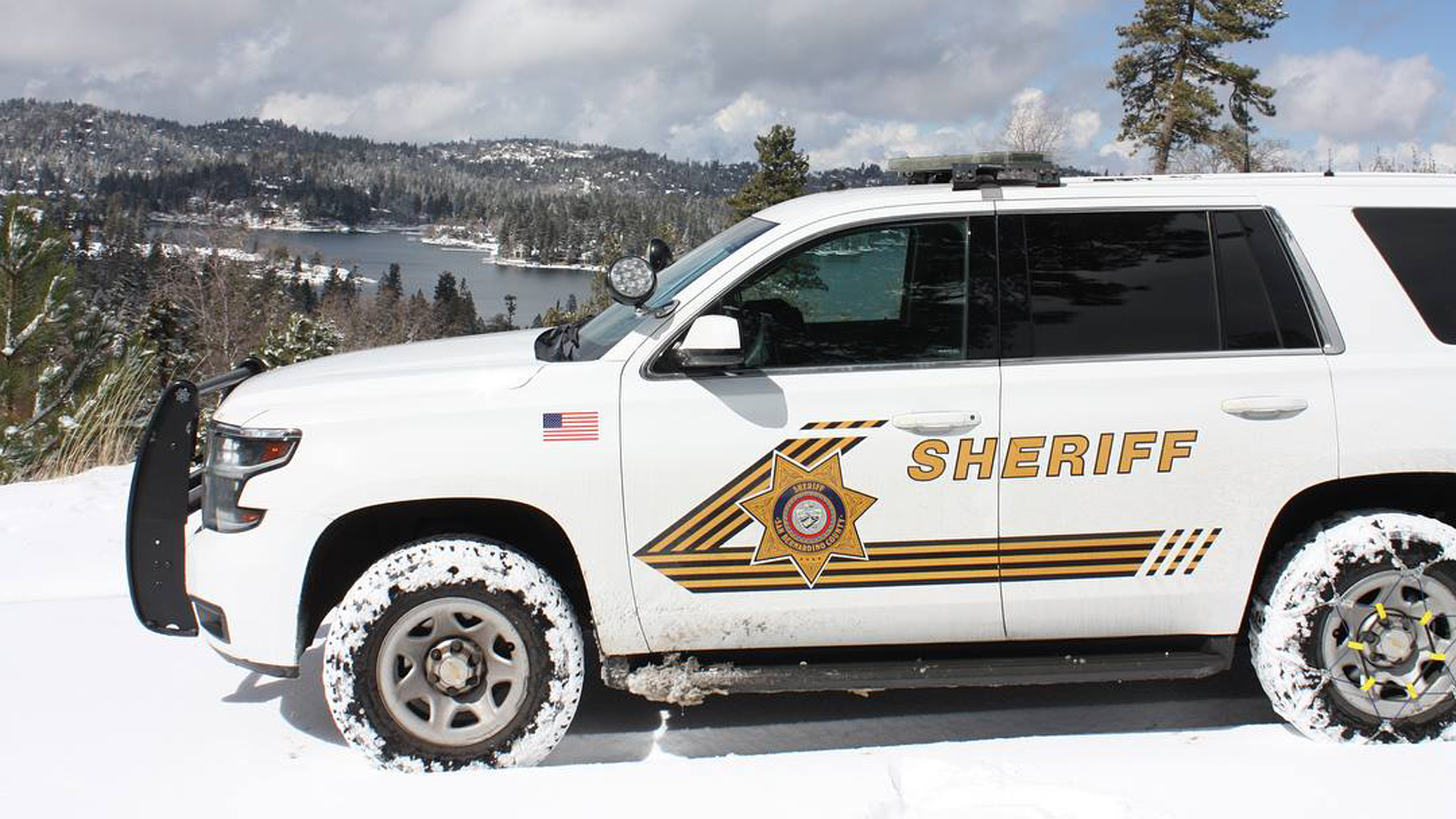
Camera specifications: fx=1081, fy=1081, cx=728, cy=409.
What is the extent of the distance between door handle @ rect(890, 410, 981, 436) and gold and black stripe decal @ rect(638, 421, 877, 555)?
0.53 ft

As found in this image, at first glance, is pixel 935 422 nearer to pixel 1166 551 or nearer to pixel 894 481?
pixel 894 481

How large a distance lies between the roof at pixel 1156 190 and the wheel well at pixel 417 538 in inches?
55.6

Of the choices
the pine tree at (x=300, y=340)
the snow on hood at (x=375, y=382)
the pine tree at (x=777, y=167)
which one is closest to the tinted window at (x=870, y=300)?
the snow on hood at (x=375, y=382)

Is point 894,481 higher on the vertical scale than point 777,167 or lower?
lower

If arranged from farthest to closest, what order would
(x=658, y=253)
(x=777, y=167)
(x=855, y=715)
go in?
(x=777, y=167)
(x=658, y=253)
(x=855, y=715)

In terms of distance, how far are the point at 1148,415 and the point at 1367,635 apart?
1100 millimetres

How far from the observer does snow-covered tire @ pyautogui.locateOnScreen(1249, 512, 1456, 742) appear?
3.67 metres

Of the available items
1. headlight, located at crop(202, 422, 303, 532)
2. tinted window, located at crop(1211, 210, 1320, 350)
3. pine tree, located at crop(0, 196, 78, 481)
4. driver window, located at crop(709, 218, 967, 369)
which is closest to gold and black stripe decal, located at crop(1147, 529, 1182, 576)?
tinted window, located at crop(1211, 210, 1320, 350)

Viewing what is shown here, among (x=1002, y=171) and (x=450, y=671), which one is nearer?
(x=450, y=671)

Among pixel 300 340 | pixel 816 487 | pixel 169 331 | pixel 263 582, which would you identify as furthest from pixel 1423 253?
pixel 169 331

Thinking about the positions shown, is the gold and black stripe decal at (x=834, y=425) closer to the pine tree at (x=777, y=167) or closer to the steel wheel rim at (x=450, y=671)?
the steel wheel rim at (x=450, y=671)

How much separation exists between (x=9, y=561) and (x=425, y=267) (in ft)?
406

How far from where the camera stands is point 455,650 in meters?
3.55

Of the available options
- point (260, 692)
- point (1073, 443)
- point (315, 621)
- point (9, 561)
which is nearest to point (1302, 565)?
point (1073, 443)
